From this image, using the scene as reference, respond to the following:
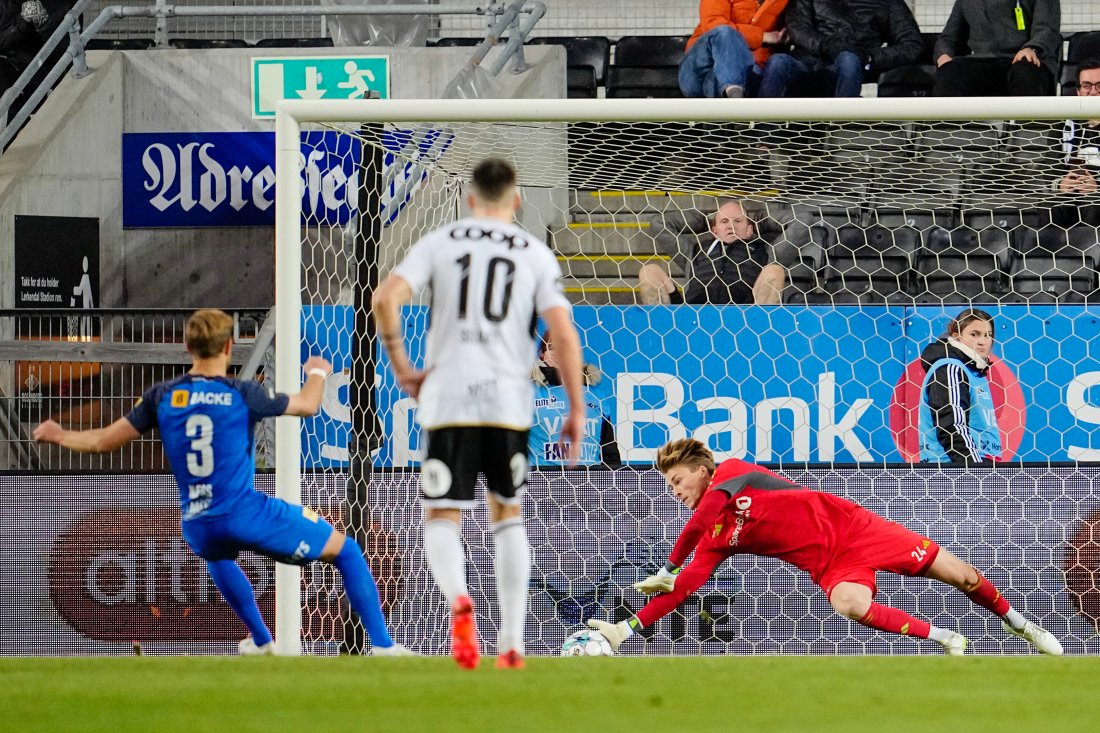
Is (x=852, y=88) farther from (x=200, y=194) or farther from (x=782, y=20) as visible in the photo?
(x=200, y=194)

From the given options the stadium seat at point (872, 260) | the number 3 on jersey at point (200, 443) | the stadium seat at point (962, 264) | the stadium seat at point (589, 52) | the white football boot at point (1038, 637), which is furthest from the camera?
the stadium seat at point (589, 52)

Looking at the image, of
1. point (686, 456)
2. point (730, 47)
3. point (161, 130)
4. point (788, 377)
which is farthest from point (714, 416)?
point (161, 130)

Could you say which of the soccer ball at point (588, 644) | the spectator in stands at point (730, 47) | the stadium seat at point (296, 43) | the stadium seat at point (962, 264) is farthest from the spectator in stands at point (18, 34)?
the soccer ball at point (588, 644)

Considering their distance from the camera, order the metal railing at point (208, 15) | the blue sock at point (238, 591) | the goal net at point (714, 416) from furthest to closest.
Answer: the metal railing at point (208, 15) < the goal net at point (714, 416) < the blue sock at point (238, 591)

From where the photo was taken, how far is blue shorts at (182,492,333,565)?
5480mm

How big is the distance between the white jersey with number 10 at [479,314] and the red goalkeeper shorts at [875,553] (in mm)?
2499

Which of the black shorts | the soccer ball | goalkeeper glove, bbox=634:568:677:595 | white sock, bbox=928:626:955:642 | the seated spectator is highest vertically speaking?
the seated spectator

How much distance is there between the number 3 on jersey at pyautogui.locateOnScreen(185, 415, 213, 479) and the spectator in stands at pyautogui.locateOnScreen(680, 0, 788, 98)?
5.63m

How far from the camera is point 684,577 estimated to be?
21.0ft

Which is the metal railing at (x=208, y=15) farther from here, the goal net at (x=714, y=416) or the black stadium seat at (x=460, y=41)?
the goal net at (x=714, y=416)

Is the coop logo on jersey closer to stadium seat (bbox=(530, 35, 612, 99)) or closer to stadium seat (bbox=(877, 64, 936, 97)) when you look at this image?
stadium seat (bbox=(530, 35, 612, 99))

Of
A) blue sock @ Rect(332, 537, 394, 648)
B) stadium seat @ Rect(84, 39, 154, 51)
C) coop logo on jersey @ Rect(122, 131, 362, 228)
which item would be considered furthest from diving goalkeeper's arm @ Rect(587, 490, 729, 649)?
stadium seat @ Rect(84, 39, 154, 51)

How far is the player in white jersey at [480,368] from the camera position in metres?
4.43

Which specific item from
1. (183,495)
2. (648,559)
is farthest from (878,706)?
(648,559)
